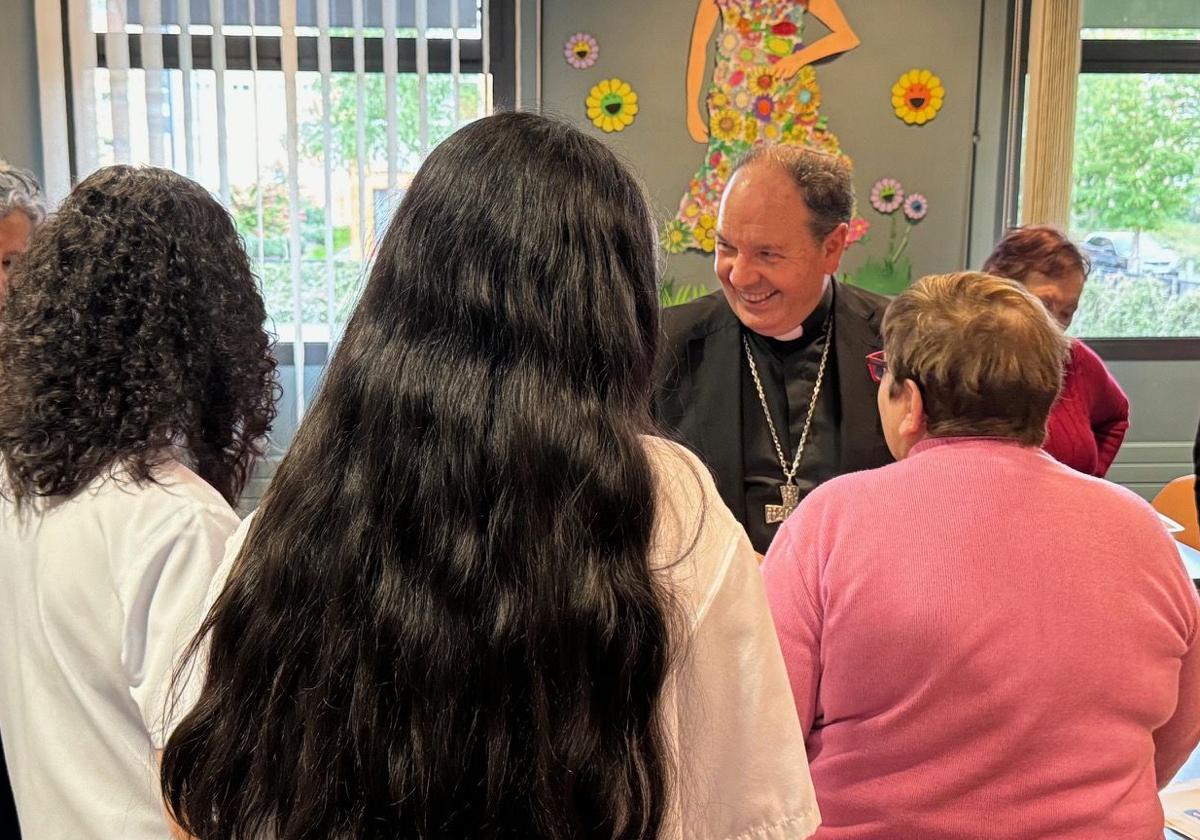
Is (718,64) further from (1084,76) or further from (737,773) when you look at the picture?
(737,773)

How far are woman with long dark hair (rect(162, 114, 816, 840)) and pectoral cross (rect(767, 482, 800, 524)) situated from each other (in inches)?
47.6

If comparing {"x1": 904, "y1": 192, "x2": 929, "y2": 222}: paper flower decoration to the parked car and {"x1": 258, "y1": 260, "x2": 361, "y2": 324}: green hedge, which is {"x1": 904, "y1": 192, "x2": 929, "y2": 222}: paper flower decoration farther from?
{"x1": 258, "y1": 260, "x2": 361, "y2": 324}: green hedge

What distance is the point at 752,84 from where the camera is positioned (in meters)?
3.80

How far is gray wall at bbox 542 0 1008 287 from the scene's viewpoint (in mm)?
3768

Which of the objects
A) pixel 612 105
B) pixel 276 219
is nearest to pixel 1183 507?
pixel 612 105

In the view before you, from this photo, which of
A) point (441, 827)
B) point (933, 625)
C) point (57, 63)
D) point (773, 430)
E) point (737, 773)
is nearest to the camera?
point (441, 827)

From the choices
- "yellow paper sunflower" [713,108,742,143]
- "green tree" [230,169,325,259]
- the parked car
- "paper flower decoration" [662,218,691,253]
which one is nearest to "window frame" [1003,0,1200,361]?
the parked car

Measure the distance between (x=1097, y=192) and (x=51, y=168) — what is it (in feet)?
12.7

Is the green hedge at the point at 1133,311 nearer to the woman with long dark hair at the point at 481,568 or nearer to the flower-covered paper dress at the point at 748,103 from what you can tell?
the flower-covered paper dress at the point at 748,103

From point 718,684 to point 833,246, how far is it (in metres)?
1.43

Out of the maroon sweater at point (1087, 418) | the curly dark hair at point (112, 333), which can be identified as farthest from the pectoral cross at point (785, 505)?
the curly dark hair at point (112, 333)

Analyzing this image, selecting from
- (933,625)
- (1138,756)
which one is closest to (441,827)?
(933,625)

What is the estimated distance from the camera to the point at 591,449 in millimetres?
773

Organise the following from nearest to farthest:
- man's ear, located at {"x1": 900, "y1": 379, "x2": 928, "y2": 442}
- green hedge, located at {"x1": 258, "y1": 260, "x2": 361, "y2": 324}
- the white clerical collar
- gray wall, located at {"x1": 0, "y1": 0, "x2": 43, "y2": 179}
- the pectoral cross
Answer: man's ear, located at {"x1": 900, "y1": 379, "x2": 928, "y2": 442}
the pectoral cross
the white clerical collar
gray wall, located at {"x1": 0, "y1": 0, "x2": 43, "y2": 179}
green hedge, located at {"x1": 258, "y1": 260, "x2": 361, "y2": 324}
